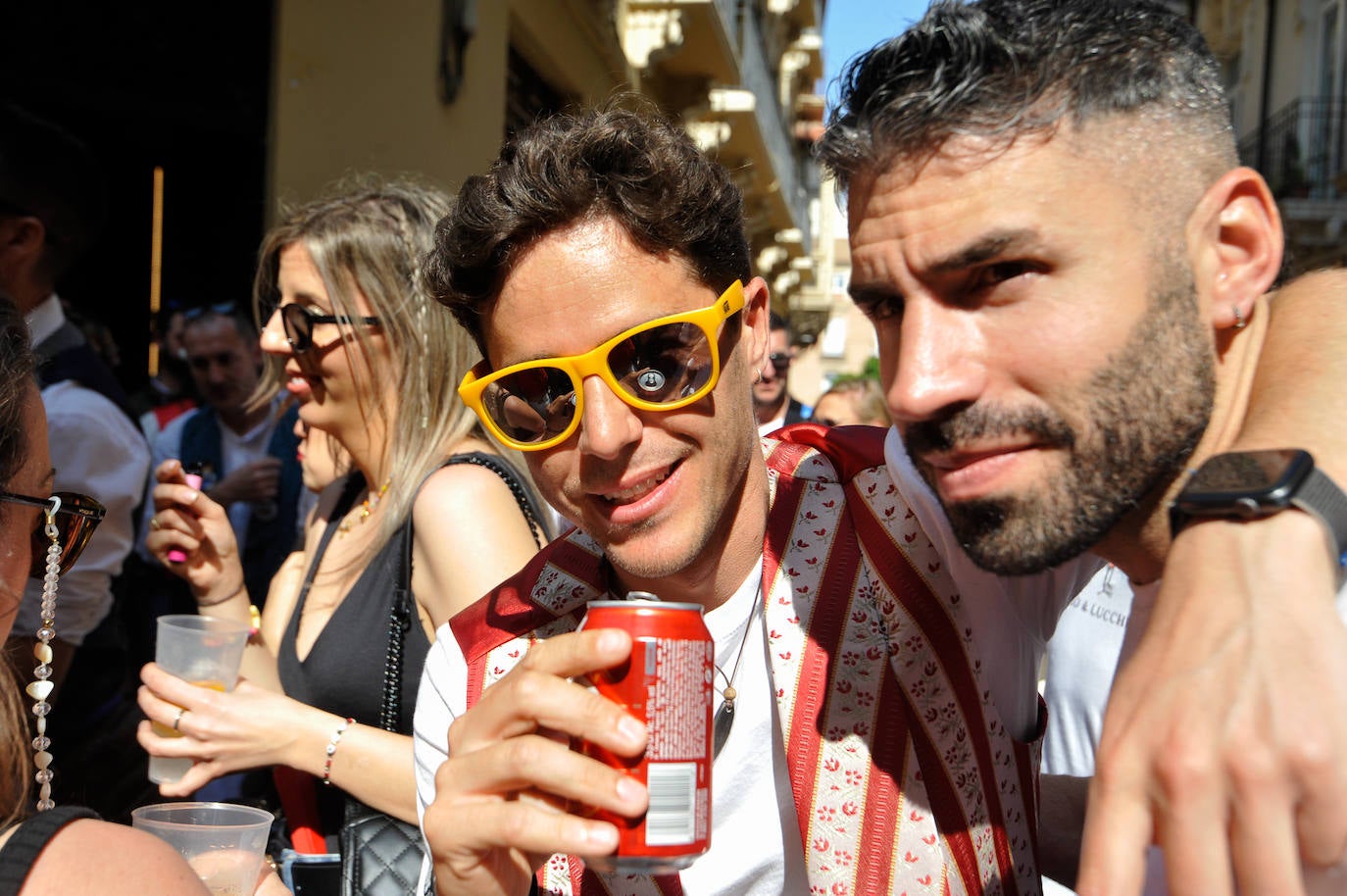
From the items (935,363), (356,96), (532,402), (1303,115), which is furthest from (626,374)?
→ (1303,115)

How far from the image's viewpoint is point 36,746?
1.81m

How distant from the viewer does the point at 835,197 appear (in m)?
1.79

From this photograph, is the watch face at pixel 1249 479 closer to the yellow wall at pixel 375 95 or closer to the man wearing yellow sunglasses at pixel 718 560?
the man wearing yellow sunglasses at pixel 718 560

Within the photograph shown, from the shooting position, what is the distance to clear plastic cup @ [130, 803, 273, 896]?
5.84 feet

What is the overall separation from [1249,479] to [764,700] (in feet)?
2.98

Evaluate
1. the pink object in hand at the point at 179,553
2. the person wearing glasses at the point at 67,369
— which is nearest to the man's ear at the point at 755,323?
the pink object in hand at the point at 179,553

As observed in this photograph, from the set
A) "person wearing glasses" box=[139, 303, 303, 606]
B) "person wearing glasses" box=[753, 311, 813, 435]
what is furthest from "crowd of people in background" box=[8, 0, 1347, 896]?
"person wearing glasses" box=[753, 311, 813, 435]

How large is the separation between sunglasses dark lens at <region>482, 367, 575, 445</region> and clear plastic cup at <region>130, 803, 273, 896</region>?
76 centimetres

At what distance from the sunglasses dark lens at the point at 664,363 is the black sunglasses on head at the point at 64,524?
94 cm

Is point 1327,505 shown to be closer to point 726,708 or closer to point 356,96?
point 726,708

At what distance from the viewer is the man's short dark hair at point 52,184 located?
3.60 m

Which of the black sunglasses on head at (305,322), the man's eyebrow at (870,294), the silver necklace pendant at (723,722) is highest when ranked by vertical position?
the man's eyebrow at (870,294)

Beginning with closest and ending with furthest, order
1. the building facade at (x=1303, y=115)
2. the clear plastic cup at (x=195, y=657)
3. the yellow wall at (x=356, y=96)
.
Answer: the clear plastic cup at (x=195, y=657) < the yellow wall at (x=356, y=96) < the building facade at (x=1303, y=115)

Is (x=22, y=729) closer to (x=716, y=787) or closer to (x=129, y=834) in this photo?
(x=129, y=834)
